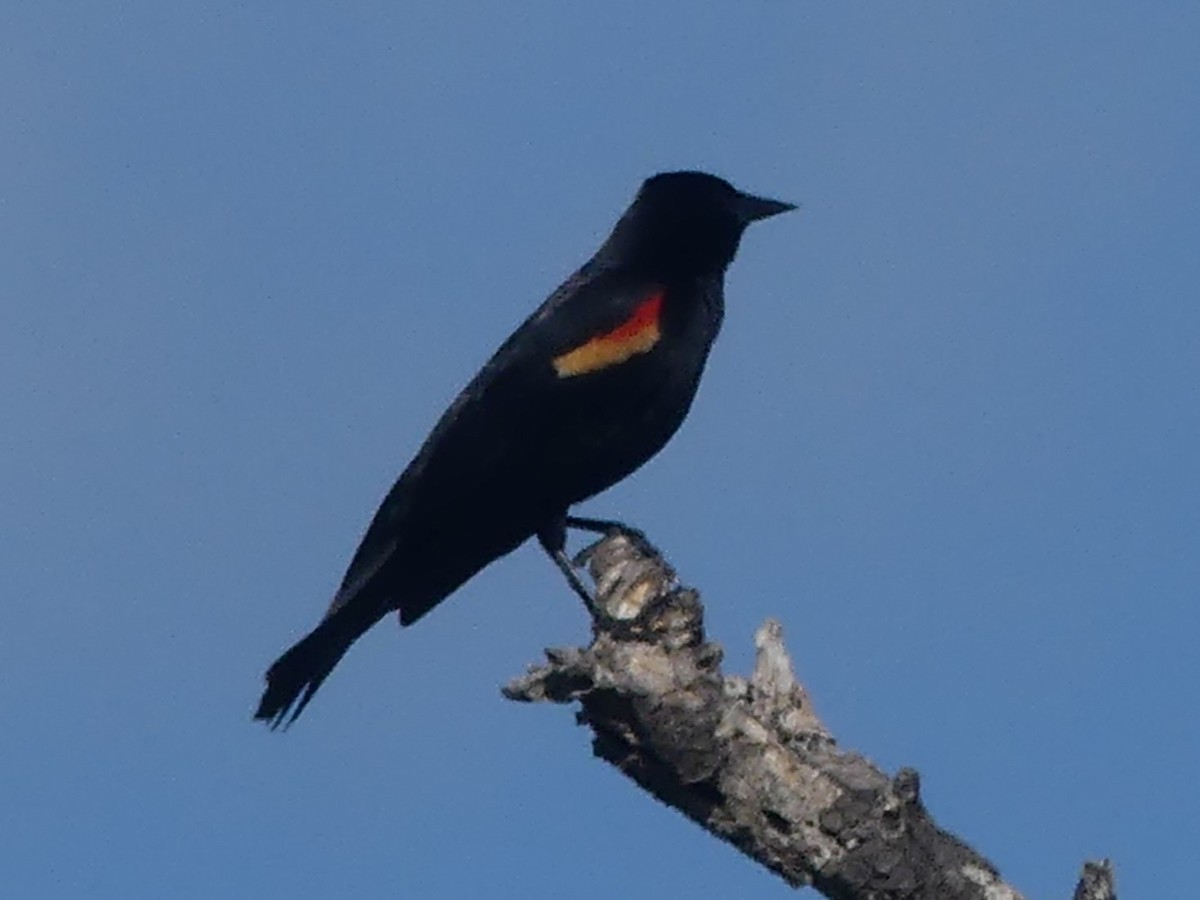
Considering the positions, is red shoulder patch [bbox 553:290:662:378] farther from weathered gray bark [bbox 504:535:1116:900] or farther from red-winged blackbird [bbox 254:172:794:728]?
weathered gray bark [bbox 504:535:1116:900]

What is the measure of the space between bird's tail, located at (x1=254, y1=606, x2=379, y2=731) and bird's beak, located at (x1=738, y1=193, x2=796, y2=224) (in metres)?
2.49

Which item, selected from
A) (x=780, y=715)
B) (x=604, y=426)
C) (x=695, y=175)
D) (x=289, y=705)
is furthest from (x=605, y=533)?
(x=780, y=715)

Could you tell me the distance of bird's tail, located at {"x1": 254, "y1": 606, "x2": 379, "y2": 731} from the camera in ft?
23.6

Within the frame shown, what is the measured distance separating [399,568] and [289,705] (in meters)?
0.67

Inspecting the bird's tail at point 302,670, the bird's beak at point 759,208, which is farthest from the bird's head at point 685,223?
the bird's tail at point 302,670

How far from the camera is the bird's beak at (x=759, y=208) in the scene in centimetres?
875

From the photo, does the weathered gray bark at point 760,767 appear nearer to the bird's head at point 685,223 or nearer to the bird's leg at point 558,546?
the bird's leg at point 558,546

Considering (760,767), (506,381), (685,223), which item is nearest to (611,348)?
(506,381)

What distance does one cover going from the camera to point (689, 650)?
220 inches

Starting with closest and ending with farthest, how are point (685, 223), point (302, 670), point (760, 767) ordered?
point (760, 767) → point (302, 670) → point (685, 223)

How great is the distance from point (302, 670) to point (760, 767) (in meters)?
2.57

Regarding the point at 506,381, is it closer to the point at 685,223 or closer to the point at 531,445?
the point at 531,445

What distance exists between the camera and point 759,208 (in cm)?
877

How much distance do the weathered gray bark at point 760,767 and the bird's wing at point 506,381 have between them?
85.5 inches
